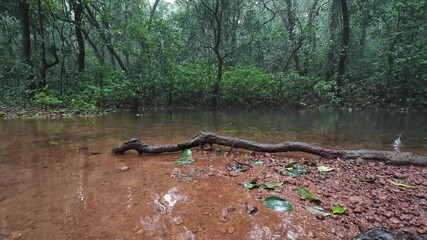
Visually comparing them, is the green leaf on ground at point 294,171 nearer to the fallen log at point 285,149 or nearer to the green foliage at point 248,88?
the fallen log at point 285,149

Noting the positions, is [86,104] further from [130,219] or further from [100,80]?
[130,219]

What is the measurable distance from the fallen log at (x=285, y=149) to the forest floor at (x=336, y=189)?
0.13 meters

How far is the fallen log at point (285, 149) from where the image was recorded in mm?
3443

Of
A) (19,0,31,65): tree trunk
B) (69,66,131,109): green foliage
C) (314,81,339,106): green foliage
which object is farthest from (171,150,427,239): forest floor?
(19,0,31,65): tree trunk

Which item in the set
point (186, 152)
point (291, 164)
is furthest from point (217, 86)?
point (291, 164)

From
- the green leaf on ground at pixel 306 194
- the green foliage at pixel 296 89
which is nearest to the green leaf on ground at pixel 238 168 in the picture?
the green leaf on ground at pixel 306 194

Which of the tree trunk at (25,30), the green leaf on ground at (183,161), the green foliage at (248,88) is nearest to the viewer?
the green leaf on ground at (183,161)

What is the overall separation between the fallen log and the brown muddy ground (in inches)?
7.1

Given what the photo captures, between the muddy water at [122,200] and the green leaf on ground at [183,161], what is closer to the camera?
the muddy water at [122,200]

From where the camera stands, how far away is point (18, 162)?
3498 millimetres

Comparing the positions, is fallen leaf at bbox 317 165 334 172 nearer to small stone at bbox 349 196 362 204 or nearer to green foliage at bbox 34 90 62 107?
small stone at bbox 349 196 362 204

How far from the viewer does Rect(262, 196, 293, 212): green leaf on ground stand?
225 centimetres

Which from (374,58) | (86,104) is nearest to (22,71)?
(86,104)

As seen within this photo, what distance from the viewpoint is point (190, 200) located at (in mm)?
2436
